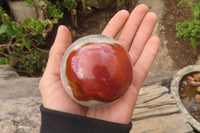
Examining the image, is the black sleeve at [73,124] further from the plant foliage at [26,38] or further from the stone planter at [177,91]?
the plant foliage at [26,38]

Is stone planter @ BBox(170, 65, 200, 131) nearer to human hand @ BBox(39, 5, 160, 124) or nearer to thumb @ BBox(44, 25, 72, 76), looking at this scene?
human hand @ BBox(39, 5, 160, 124)

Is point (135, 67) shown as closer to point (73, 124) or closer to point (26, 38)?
point (73, 124)

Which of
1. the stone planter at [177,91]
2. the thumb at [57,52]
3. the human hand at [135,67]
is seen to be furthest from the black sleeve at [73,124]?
the stone planter at [177,91]

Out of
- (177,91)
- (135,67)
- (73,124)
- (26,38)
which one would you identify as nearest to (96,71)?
(73,124)

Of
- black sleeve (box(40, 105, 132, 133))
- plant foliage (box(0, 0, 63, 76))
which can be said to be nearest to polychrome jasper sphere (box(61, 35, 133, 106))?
black sleeve (box(40, 105, 132, 133))

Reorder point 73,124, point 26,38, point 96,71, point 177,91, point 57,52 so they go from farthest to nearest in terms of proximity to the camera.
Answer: point 26,38, point 177,91, point 57,52, point 73,124, point 96,71

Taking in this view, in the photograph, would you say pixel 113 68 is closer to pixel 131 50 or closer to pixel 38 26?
pixel 131 50
